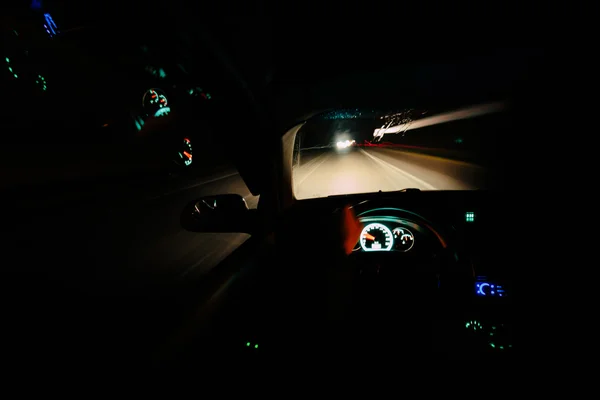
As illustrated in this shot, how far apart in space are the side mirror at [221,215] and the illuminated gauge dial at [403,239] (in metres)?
1.18

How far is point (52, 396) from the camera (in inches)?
111

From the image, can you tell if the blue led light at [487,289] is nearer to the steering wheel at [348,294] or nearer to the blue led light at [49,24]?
the steering wheel at [348,294]

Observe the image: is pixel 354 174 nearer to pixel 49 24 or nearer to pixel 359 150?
pixel 359 150

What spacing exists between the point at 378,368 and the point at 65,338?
154 inches

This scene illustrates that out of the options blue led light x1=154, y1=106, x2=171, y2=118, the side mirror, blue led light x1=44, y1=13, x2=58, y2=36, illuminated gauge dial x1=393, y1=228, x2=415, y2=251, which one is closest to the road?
the side mirror

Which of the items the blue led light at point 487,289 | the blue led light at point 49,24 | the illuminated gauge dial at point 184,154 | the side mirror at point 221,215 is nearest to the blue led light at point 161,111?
the side mirror at point 221,215

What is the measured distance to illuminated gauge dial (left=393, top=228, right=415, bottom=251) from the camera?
240 cm

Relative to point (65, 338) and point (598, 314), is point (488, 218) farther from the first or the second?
point (65, 338)

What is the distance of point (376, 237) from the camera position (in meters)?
2.52

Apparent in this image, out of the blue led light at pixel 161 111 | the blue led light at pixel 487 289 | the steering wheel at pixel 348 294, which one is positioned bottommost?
the steering wheel at pixel 348 294

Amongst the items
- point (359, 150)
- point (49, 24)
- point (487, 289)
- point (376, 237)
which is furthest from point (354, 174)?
point (49, 24)

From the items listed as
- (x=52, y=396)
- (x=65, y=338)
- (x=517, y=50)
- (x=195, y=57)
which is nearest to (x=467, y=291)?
(x=517, y=50)

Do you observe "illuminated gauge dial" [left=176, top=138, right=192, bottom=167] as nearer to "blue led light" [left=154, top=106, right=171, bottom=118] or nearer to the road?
"blue led light" [left=154, top=106, right=171, bottom=118]

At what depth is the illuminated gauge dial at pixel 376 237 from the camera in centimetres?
248
